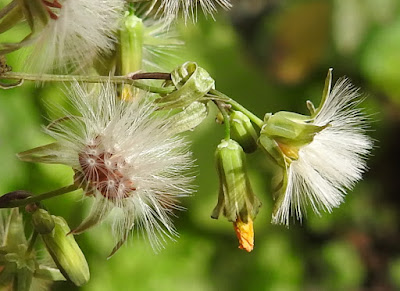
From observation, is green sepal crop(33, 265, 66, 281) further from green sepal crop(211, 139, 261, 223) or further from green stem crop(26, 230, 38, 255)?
green sepal crop(211, 139, 261, 223)

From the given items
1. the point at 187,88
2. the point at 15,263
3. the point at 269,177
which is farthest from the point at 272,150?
the point at 269,177

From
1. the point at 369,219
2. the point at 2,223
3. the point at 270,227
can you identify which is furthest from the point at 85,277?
the point at 369,219

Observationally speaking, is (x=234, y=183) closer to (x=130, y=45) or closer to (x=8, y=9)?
(x=130, y=45)

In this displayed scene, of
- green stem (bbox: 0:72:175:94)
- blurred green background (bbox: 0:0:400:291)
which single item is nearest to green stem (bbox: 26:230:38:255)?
green stem (bbox: 0:72:175:94)

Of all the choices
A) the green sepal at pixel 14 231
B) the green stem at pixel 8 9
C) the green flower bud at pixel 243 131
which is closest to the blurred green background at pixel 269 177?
Answer: the green sepal at pixel 14 231

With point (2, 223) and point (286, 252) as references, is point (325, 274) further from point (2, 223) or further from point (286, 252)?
point (2, 223)

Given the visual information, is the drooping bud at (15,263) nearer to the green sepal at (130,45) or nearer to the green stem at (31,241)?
the green stem at (31,241)

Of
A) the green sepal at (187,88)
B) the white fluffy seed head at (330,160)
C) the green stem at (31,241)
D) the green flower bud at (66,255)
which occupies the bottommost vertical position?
the green stem at (31,241)
